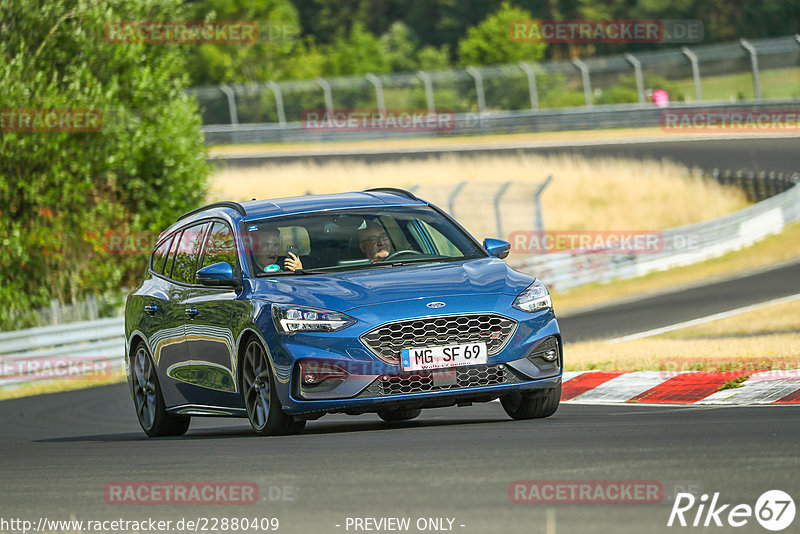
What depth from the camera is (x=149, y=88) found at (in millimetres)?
29797

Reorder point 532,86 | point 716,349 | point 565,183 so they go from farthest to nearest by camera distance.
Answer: point 532,86
point 565,183
point 716,349

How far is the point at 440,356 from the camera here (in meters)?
8.85

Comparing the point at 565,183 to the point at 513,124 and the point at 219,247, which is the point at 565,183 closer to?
the point at 513,124

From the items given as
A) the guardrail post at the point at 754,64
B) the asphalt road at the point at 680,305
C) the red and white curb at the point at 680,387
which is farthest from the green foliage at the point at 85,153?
the guardrail post at the point at 754,64

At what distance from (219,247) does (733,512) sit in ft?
18.6

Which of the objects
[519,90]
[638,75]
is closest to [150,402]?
[638,75]

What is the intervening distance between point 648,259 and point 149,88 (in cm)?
1148

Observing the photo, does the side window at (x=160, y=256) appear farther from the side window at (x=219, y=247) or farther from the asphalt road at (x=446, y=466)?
the asphalt road at (x=446, y=466)

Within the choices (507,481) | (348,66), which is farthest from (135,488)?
(348,66)

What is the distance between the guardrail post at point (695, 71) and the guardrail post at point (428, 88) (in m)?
9.42

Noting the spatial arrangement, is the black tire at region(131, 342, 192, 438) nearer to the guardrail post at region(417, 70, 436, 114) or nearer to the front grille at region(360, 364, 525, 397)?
the front grille at region(360, 364, 525, 397)

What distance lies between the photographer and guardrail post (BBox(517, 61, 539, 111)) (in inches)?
2079

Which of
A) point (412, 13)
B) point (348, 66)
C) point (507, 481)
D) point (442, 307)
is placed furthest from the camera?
point (412, 13)

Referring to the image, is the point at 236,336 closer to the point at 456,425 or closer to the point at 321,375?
the point at 321,375
